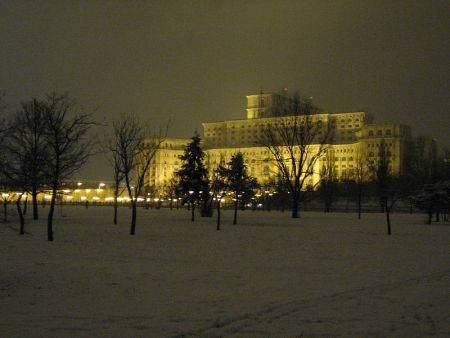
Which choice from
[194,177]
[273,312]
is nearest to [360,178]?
[194,177]

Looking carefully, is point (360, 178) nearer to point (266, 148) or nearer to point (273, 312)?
point (273, 312)

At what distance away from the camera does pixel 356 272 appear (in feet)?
45.3

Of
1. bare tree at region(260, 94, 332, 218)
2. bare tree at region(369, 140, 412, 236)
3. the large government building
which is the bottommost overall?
bare tree at region(369, 140, 412, 236)

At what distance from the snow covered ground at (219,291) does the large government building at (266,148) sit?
10840cm

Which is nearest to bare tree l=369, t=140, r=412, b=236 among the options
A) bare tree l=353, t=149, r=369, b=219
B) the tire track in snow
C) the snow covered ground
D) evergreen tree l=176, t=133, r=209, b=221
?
bare tree l=353, t=149, r=369, b=219

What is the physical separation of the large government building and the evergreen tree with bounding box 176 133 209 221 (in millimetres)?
74571

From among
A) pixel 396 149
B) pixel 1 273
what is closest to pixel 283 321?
pixel 1 273

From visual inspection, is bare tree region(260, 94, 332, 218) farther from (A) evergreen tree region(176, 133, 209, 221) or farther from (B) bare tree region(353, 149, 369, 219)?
(A) evergreen tree region(176, 133, 209, 221)

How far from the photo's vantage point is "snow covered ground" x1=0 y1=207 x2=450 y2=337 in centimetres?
806

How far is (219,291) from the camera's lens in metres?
10.8

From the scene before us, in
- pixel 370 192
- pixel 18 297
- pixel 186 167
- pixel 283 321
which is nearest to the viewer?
pixel 283 321

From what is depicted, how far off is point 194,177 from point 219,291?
38831 mm

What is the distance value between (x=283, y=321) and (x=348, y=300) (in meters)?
2.20

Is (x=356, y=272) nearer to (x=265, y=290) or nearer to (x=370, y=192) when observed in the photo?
(x=265, y=290)
